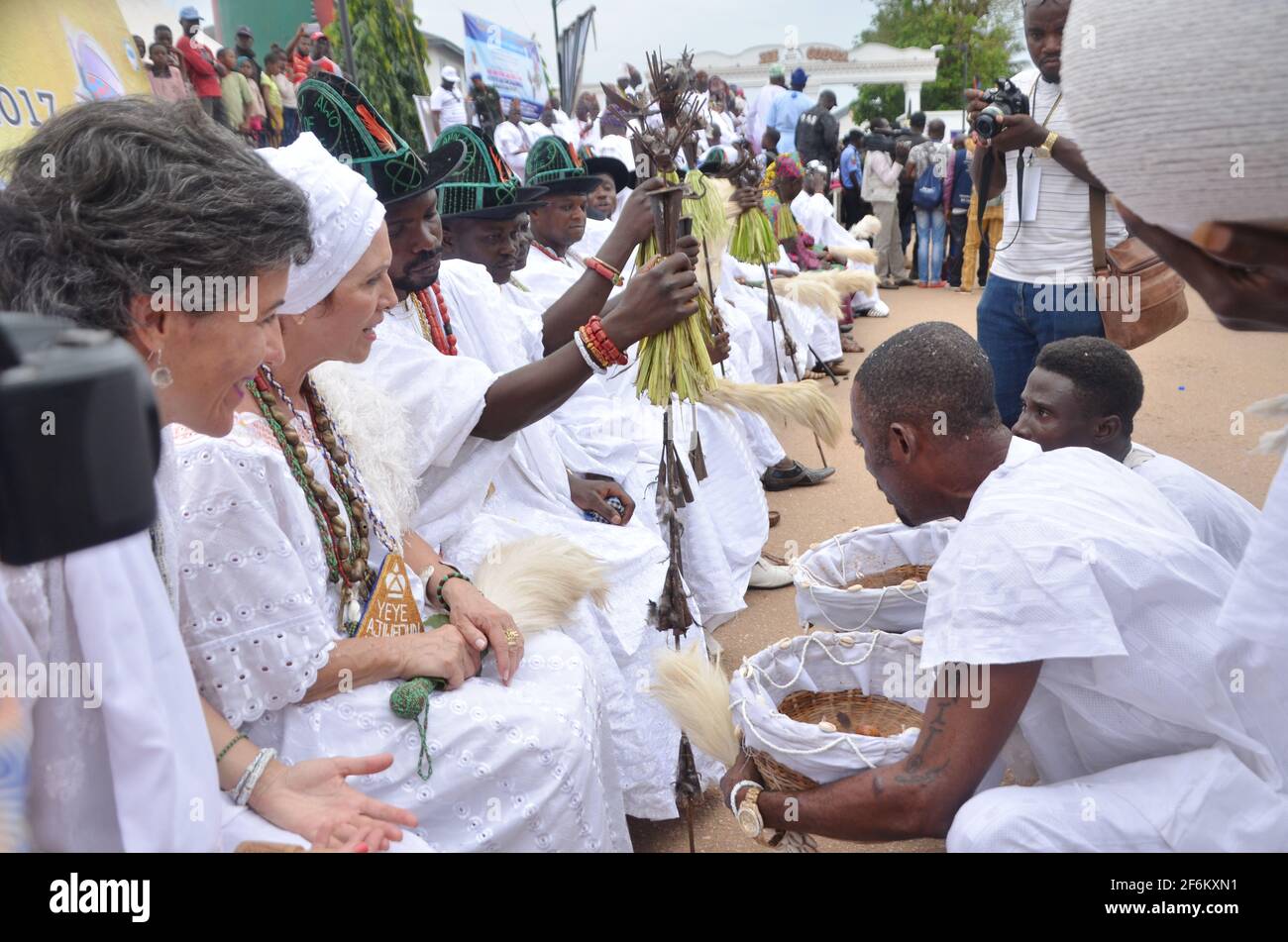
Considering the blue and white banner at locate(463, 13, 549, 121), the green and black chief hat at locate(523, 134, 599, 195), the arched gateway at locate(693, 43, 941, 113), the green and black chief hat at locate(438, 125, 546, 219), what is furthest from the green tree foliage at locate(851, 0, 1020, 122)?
the green and black chief hat at locate(438, 125, 546, 219)

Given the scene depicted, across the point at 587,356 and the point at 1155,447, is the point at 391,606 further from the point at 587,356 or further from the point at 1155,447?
the point at 1155,447

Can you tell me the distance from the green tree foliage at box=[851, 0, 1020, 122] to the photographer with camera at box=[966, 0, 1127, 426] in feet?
108

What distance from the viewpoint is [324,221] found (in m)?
2.18

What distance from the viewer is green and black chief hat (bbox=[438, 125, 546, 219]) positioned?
13.2 ft

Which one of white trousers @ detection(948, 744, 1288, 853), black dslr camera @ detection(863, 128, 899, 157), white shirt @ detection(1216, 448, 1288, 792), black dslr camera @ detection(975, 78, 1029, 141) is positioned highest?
black dslr camera @ detection(863, 128, 899, 157)

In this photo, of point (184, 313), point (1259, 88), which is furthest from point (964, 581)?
point (184, 313)

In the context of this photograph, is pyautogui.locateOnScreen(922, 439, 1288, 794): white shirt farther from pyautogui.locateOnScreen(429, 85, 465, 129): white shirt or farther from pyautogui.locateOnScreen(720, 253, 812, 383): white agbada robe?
pyautogui.locateOnScreen(429, 85, 465, 129): white shirt

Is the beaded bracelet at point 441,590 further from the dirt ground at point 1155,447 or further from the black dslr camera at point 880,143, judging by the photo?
the black dslr camera at point 880,143

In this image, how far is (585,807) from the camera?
2287 millimetres

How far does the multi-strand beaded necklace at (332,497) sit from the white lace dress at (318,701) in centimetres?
4

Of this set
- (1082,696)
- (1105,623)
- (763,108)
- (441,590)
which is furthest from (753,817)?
(763,108)

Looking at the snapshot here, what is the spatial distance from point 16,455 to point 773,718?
5.11 ft

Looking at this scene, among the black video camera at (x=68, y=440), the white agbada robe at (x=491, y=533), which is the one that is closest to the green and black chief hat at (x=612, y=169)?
the white agbada robe at (x=491, y=533)

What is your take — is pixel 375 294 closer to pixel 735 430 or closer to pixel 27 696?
pixel 27 696
